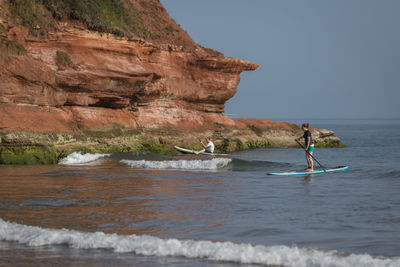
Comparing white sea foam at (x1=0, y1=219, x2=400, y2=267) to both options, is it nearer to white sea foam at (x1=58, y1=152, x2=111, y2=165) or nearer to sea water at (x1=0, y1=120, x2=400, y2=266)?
sea water at (x1=0, y1=120, x2=400, y2=266)

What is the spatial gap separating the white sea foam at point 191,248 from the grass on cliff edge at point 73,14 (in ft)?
64.4

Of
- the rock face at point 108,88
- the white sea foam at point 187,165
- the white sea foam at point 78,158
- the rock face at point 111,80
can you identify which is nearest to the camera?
the white sea foam at point 187,165

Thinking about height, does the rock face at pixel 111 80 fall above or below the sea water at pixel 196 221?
above

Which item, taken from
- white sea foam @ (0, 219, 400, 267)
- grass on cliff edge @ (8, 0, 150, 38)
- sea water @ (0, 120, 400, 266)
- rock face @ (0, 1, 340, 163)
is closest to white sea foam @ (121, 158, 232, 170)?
rock face @ (0, 1, 340, 163)

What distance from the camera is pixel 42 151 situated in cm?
2298

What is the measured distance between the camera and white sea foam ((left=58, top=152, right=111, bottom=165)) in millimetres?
23397

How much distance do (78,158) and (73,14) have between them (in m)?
9.04

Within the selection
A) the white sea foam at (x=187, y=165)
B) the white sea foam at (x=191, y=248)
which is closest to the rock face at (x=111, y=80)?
the white sea foam at (x=187, y=165)

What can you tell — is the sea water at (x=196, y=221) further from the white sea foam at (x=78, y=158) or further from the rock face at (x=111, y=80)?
the rock face at (x=111, y=80)

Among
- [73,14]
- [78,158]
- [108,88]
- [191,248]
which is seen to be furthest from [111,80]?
[191,248]

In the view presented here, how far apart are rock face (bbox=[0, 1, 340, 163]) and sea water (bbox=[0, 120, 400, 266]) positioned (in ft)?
23.6

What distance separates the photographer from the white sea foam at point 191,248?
7.00m

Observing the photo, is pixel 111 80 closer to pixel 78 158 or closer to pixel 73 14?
pixel 73 14

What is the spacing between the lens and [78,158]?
78.5ft
